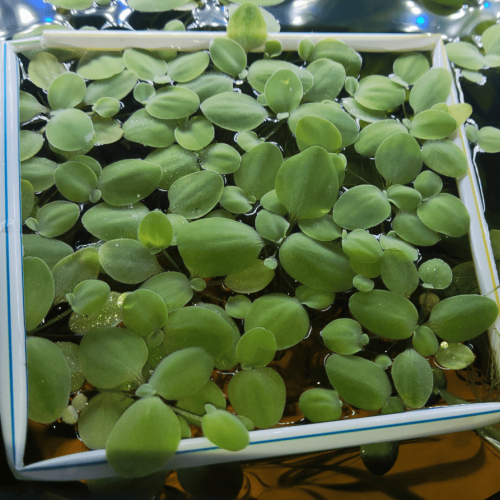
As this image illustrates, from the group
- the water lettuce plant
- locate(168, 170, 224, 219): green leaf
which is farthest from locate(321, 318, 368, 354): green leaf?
locate(168, 170, 224, 219): green leaf

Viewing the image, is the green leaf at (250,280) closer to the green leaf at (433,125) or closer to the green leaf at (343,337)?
the green leaf at (343,337)

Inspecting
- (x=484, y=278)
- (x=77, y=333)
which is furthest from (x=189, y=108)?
(x=484, y=278)

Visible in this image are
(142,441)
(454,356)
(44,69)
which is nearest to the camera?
(142,441)

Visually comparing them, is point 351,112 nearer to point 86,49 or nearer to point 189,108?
point 189,108

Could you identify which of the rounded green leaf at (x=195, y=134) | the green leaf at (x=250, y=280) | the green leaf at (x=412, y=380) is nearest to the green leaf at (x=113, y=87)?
the rounded green leaf at (x=195, y=134)

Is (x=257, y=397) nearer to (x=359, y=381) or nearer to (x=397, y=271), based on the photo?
(x=359, y=381)

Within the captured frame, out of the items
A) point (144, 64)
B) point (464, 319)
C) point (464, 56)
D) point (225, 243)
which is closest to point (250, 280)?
point (225, 243)
